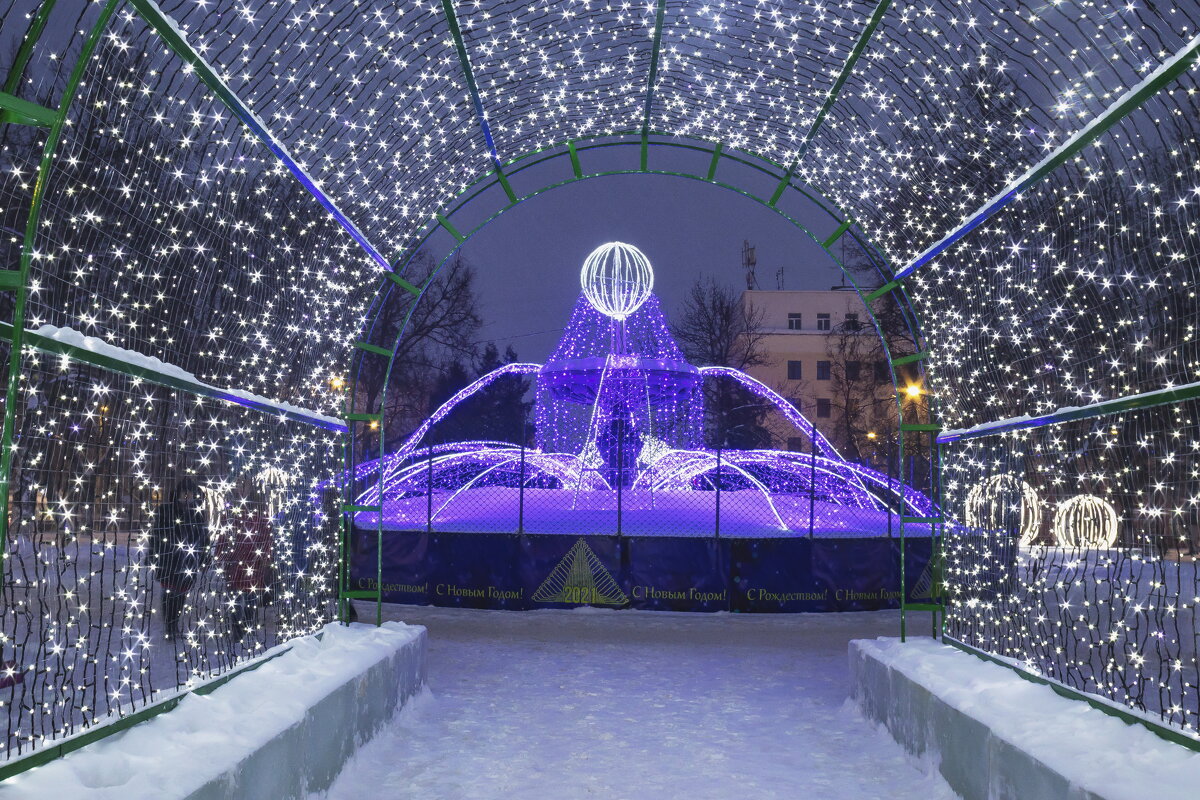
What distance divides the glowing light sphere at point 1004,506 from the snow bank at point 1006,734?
87cm

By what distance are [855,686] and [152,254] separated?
587 cm

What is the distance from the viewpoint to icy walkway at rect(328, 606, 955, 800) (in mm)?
5582

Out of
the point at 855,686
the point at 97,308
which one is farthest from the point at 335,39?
the point at 855,686

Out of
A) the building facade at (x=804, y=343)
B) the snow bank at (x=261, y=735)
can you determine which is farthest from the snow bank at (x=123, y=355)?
the building facade at (x=804, y=343)

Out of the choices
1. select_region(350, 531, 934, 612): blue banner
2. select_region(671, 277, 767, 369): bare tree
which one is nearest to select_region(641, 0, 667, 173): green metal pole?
select_region(350, 531, 934, 612): blue banner

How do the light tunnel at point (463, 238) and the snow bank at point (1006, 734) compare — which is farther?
the light tunnel at point (463, 238)

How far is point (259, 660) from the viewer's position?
5441mm

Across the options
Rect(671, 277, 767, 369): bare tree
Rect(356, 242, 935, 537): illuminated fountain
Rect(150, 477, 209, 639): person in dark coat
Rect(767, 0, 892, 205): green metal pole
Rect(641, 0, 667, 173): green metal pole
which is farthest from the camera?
Rect(671, 277, 767, 369): bare tree

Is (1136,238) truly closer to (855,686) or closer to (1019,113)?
(1019,113)

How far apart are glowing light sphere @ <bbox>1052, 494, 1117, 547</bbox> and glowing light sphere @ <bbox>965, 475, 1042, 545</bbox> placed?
137mm

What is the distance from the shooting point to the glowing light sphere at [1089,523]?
15.5ft

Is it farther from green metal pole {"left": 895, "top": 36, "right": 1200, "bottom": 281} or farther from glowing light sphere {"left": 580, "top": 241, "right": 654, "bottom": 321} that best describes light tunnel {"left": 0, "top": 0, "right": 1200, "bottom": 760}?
glowing light sphere {"left": 580, "top": 241, "right": 654, "bottom": 321}

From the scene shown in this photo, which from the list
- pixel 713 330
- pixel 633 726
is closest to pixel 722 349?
pixel 713 330

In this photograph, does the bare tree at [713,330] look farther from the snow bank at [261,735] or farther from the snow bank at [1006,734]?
the snow bank at [261,735]
